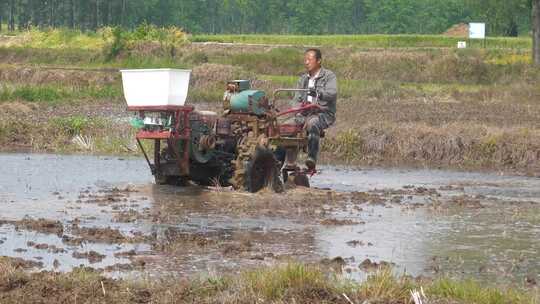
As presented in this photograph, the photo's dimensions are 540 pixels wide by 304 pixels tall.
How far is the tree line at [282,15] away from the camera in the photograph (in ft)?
407

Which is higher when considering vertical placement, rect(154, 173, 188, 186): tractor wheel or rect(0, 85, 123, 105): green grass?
rect(0, 85, 123, 105): green grass

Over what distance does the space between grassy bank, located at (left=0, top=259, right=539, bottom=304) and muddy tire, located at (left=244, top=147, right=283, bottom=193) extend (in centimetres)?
682

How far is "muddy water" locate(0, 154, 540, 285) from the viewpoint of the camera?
10852mm

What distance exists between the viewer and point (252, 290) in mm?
8750

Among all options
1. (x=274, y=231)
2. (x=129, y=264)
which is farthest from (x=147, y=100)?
(x=129, y=264)

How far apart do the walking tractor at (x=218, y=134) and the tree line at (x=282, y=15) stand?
10406 cm

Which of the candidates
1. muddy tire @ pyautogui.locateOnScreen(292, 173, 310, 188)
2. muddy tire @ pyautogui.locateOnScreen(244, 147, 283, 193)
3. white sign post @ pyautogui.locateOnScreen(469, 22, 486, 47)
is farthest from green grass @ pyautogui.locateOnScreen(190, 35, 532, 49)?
muddy tire @ pyautogui.locateOnScreen(244, 147, 283, 193)

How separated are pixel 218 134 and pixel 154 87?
5.35ft

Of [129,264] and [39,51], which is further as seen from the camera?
[39,51]

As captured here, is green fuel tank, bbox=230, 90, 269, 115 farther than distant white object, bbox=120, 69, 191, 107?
Yes

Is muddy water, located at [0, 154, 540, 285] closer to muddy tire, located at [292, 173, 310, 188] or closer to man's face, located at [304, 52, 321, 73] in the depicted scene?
muddy tire, located at [292, 173, 310, 188]

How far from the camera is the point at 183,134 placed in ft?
51.3

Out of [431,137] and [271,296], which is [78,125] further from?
[271,296]

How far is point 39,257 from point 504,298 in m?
4.38
